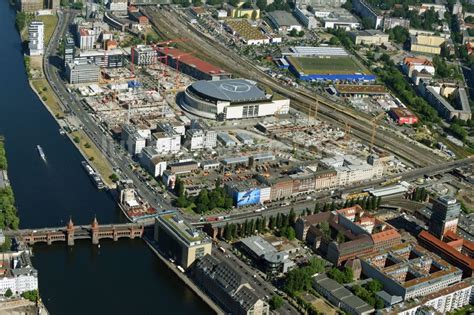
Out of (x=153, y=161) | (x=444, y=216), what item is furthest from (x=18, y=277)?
A: (x=444, y=216)

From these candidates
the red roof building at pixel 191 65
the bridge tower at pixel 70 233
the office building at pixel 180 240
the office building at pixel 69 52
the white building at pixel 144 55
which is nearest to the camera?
the office building at pixel 180 240

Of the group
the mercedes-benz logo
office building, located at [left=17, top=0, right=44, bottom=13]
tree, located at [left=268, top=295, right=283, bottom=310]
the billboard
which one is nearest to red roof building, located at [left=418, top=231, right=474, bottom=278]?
the billboard

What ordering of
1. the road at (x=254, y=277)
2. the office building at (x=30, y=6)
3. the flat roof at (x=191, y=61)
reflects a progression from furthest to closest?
the office building at (x=30, y=6) → the flat roof at (x=191, y=61) → the road at (x=254, y=277)

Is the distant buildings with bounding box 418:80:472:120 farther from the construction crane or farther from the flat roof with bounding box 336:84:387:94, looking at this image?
the construction crane

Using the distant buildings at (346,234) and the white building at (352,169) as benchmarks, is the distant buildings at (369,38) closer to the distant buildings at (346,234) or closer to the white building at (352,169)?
the white building at (352,169)

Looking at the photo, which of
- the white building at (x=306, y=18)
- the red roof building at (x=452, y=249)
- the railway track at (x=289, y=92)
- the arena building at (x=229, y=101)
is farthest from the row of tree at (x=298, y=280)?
the white building at (x=306, y=18)

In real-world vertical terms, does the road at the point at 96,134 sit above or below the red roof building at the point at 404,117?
below

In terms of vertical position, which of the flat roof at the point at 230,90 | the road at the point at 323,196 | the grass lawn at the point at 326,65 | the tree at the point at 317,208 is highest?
the flat roof at the point at 230,90

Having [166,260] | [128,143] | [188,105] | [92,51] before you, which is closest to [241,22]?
[92,51]
